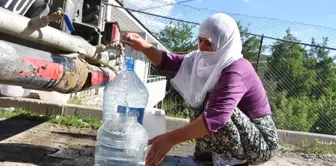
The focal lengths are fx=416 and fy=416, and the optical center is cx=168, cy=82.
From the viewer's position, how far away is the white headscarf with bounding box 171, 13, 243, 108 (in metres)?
2.54

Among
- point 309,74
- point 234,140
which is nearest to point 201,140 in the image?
point 234,140

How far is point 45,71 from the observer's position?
90.3 inches

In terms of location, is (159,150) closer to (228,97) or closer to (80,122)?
(228,97)

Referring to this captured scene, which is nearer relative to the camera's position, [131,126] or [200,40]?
[131,126]

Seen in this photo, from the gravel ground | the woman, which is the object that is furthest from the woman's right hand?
the gravel ground

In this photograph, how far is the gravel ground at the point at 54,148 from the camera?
10.6 ft

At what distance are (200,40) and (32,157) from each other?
5.41 ft

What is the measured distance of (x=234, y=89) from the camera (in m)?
2.35

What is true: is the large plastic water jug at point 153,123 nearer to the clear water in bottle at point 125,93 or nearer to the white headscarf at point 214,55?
the clear water in bottle at point 125,93

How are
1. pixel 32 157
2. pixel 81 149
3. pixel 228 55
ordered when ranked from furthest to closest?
pixel 81 149
pixel 32 157
pixel 228 55

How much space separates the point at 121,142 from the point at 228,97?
0.66 meters

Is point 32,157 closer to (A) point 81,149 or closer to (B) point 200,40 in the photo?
(A) point 81,149

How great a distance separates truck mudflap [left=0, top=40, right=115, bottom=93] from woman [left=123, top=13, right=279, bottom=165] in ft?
1.41

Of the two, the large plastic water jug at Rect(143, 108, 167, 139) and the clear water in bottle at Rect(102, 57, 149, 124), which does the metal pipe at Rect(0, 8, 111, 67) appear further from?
the large plastic water jug at Rect(143, 108, 167, 139)
